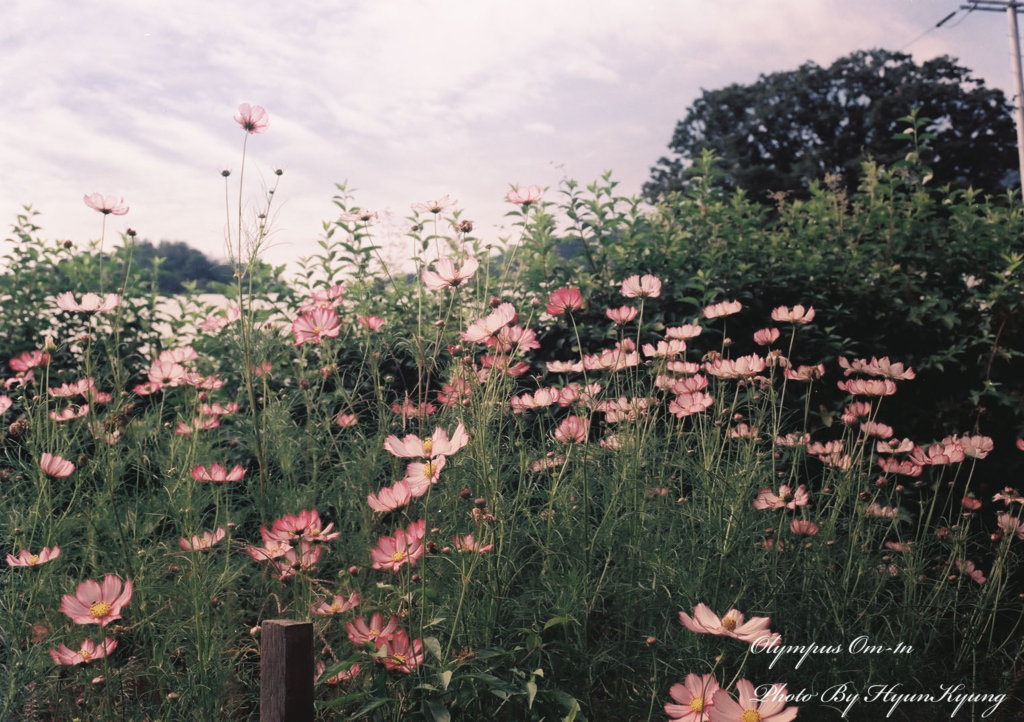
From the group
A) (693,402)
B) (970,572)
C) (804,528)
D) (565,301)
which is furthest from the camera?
(970,572)

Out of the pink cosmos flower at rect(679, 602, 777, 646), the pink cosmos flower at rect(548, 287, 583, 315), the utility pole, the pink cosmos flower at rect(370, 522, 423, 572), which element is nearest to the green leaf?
the pink cosmos flower at rect(370, 522, 423, 572)

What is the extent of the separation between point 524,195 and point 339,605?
1088mm

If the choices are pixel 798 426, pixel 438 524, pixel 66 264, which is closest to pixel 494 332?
pixel 438 524

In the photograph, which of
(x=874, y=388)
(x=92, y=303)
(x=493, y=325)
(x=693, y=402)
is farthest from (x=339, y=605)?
(x=874, y=388)

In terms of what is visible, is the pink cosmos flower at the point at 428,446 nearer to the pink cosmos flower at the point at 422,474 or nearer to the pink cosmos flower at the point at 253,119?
the pink cosmos flower at the point at 422,474

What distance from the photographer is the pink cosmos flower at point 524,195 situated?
1991mm

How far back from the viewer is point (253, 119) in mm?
2074

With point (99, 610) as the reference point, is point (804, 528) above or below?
above

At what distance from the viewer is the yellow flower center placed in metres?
1.56

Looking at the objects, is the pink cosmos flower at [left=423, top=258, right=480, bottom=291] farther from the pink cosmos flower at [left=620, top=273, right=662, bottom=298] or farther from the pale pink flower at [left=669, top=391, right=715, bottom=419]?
the pale pink flower at [left=669, top=391, right=715, bottom=419]

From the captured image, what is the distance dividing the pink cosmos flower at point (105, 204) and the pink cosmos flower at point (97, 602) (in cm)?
106

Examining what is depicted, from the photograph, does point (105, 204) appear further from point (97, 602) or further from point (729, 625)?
point (729, 625)

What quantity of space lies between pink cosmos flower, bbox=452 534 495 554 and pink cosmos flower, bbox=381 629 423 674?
199 mm

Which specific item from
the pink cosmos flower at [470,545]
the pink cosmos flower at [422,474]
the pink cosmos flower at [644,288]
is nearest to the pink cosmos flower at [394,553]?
→ the pink cosmos flower at [470,545]
